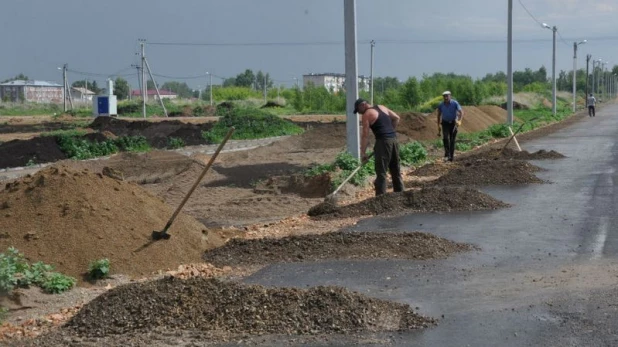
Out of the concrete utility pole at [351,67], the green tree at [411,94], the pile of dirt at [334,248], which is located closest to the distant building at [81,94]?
the green tree at [411,94]

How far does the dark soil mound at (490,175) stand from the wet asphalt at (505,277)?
225 centimetres

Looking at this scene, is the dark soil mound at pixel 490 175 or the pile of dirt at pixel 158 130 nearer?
the dark soil mound at pixel 490 175

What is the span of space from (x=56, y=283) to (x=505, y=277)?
166 inches

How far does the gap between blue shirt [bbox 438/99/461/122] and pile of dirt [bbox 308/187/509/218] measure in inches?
290

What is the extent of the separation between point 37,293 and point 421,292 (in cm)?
342

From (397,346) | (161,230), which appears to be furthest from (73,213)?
(397,346)

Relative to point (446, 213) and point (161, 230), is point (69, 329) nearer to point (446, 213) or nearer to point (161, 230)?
point (161, 230)

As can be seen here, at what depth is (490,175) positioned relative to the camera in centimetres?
1800

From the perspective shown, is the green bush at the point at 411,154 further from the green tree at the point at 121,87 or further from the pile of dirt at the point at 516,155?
the green tree at the point at 121,87

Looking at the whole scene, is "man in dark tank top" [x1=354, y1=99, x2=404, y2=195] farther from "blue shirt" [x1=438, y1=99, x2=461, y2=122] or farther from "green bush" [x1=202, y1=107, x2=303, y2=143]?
"green bush" [x1=202, y1=107, x2=303, y2=143]

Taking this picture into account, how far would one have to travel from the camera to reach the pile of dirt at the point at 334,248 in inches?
401

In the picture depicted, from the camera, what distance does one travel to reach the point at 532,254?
33.7 ft

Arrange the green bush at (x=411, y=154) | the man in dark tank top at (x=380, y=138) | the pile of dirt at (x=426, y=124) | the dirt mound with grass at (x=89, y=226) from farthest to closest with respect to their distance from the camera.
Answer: the pile of dirt at (x=426, y=124) → the green bush at (x=411, y=154) → the man in dark tank top at (x=380, y=138) → the dirt mound with grass at (x=89, y=226)

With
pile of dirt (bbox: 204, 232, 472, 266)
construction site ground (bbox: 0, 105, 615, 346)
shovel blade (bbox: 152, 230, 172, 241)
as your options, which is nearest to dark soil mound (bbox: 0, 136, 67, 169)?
construction site ground (bbox: 0, 105, 615, 346)
